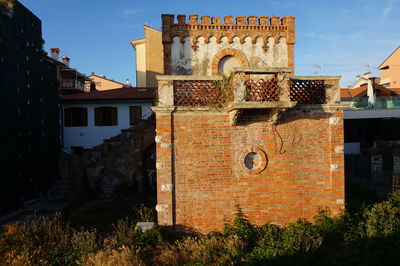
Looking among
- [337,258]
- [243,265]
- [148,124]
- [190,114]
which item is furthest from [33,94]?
[337,258]

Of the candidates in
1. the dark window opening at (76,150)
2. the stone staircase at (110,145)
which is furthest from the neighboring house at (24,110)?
the stone staircase at (110,145)

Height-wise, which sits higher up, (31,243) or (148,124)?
(148,124)

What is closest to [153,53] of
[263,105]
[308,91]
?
[308,91]

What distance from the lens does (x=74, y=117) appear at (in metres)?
20.8

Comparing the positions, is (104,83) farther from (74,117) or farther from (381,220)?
(381,220)

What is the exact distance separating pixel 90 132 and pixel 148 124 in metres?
7.39

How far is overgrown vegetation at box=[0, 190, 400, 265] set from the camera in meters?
6.62

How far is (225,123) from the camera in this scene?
797 cm

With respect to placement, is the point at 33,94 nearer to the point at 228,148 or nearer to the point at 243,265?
the point at 228,148

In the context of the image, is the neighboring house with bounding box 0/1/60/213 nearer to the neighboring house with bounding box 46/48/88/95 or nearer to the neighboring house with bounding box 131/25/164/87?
the neighboring house with bounding box 46/48/88/95

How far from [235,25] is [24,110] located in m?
12.0

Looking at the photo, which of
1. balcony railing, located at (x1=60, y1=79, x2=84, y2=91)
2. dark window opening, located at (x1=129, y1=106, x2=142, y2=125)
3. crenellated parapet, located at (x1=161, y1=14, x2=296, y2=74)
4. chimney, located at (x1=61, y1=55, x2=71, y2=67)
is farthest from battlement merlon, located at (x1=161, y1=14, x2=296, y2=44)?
chimney, located at (x1=61, y1=55, x2=71, y2=67)

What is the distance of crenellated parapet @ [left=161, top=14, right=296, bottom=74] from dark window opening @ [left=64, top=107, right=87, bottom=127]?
355 inches

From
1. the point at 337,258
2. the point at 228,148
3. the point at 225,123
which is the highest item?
the point at 225,123
